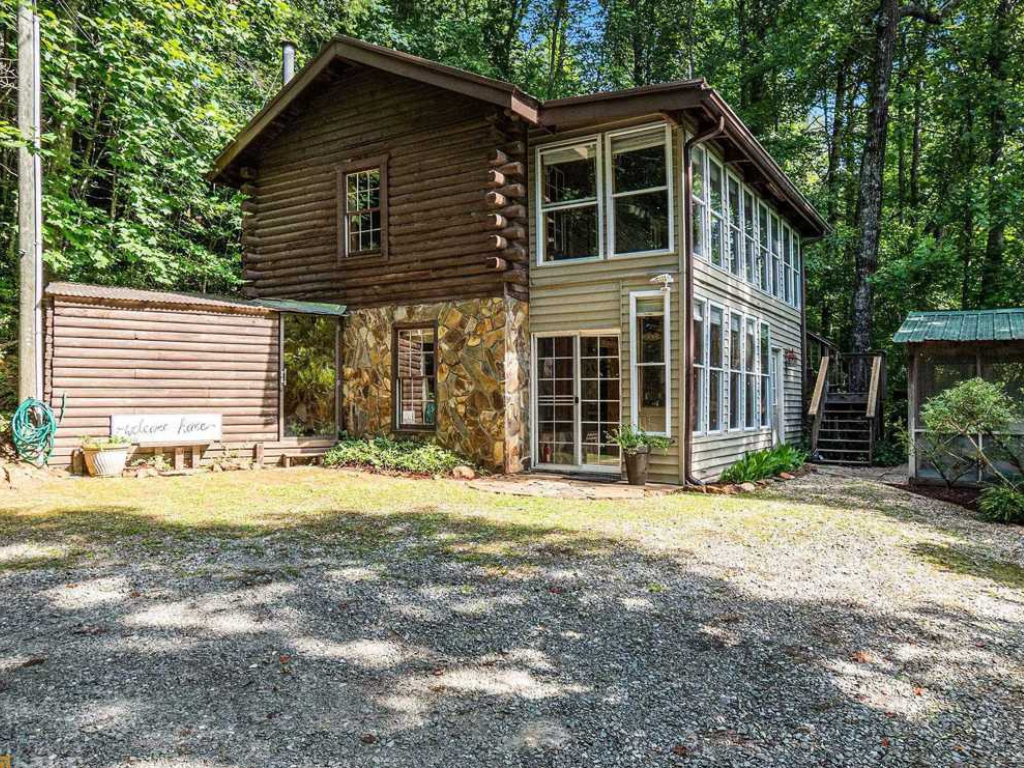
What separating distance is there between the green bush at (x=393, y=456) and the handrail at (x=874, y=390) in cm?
920

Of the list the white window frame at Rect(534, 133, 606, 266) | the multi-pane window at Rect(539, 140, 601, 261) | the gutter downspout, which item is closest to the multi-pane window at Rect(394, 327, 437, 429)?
the white window frame at Rect(534, 133, 606, 266)

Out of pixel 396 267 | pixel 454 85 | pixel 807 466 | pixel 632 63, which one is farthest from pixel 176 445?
pixel 632 63

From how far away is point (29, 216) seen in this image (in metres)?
9.65

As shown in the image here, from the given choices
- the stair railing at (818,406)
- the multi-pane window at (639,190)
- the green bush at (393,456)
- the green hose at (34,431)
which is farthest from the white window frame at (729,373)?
the green hose at (34,431)

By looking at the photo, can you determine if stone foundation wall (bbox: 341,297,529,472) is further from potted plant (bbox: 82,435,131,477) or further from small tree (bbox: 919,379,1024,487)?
small tree (bbox: 919,379,1024,487)

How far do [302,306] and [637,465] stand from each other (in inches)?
246

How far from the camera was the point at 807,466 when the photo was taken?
12.8m

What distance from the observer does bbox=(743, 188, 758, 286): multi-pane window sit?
41.3 feet

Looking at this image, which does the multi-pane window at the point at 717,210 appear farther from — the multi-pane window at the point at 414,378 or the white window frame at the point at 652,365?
the multi-pane window at the point at 414,378

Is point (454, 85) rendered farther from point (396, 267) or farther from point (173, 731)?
point (173, 731)

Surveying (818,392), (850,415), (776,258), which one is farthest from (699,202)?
(850,415)

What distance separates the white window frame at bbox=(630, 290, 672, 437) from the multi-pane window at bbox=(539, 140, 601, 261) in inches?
44.8

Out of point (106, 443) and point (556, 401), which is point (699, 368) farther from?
point (106, 443)

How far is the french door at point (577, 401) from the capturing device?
10180 millimetres
